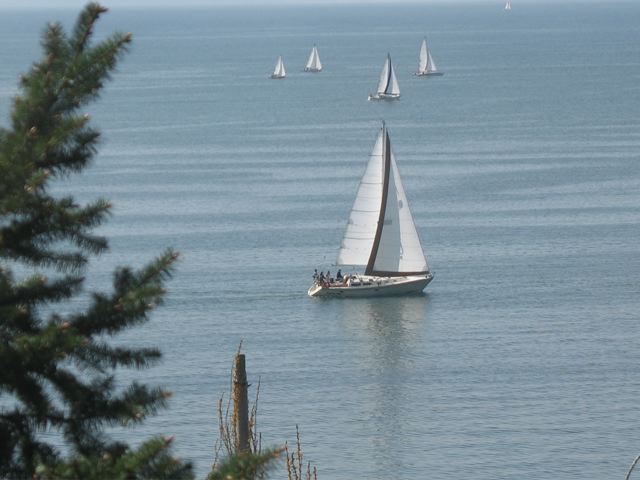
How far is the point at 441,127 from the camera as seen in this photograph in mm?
134125

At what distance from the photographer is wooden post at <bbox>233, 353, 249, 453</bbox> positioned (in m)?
19.1

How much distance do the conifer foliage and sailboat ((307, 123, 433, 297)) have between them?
196 feet

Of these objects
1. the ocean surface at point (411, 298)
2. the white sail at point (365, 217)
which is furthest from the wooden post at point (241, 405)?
the white sail at point (365, 217)

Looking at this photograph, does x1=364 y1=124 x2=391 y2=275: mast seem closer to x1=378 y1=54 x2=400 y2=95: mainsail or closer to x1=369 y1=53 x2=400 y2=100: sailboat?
x1=369 y1=53 x2=400 y2=100: sailboat

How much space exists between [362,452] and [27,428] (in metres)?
36.5

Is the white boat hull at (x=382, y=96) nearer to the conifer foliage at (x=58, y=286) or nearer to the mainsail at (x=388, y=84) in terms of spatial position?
the mainsail at (x=388, y=84)

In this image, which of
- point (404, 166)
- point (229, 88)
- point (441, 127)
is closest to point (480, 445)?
point (404, 166)

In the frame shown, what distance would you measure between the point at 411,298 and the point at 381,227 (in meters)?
4.46

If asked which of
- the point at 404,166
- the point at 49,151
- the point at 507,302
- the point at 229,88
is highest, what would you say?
the point at 229,88

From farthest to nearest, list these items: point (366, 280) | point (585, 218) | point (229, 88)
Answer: point (229, 88) < point (585, 218) < point (366, 280)

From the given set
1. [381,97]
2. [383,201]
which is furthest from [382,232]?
[381,97]

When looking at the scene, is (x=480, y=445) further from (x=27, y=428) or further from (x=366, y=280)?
(x=27, y=428)

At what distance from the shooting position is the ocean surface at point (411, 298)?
171ft

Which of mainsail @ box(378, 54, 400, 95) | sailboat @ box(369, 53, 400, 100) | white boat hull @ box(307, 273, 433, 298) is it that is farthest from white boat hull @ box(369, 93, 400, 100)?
white boat hull @ box(307, 273, 433, 298)
